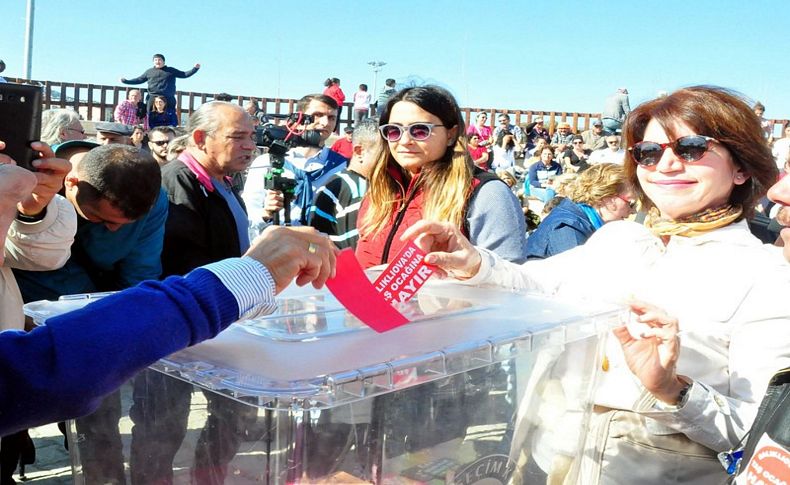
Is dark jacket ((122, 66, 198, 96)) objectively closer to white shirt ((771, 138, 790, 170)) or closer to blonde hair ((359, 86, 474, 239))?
white shirt ((771, 138, 790, 170))

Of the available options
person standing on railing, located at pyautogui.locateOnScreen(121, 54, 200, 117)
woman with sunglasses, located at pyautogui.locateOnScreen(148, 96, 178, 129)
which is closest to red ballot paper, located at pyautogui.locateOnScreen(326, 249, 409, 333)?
woman with sunglasses, located at pyautogui.locateOnScreen(148, 96, 178, 129)

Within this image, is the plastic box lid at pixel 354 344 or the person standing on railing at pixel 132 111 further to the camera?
the person standing on railing at pixel 132 111

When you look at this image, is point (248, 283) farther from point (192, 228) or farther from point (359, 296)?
point (192, 228)

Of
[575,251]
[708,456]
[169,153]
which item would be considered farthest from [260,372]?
[169,153]

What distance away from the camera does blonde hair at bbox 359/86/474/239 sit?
2461mm

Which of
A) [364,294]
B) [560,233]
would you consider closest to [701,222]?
[364,294]

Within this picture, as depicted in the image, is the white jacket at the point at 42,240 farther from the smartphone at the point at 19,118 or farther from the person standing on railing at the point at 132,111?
the person standing on railing at the point at 132,111

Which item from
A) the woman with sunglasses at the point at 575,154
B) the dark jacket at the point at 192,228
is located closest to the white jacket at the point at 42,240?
the dark jacket at the point at 192,228

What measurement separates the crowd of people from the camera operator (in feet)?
3.33

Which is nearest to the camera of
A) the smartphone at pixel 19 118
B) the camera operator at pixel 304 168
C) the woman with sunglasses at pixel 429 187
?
the smartphone at pixel 19 118

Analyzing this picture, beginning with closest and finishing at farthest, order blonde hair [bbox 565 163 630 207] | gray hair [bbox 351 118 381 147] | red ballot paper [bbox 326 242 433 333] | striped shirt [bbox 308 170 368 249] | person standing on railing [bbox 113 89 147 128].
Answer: red ballot paper [bbox 326 242 433 333] < striped shirt [bbox 308 170 368 249] < blonde hair [bbox 565 163 630 207] < gray hair [bbox 351 118 381 147] < person standing on railing [bbox 113 89 147 128]

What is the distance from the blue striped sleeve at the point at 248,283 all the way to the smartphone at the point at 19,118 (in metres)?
0.85

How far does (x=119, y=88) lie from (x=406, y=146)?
766 inches

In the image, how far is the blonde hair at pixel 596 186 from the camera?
3.90 metres
